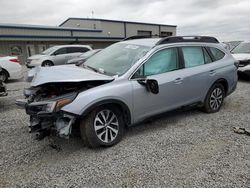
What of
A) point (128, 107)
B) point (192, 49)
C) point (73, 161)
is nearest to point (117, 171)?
point (73, 161)

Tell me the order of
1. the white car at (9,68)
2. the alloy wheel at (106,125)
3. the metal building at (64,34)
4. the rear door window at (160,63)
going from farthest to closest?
the metal building at (64,34)
the white car at (9,68)
the rear door window at (160,63)
the alloy wheel at (106,125)

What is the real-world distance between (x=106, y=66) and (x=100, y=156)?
1576 millimetres

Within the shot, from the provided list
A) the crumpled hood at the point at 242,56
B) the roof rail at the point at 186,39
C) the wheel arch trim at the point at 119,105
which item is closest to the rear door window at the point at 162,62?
the roof rail at the point at 186,39

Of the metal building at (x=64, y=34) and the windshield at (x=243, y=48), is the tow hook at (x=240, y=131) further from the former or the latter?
the metal building at (x=64, y=34)

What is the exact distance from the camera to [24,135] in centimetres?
395

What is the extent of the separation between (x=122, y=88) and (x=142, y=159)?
1.08m

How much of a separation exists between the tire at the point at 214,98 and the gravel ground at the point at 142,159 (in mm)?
519

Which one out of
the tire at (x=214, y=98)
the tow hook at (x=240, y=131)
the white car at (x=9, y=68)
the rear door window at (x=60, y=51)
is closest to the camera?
the tow hook at (x=240, y=131)

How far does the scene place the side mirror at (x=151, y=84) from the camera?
3.56 metres

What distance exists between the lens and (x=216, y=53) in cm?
502

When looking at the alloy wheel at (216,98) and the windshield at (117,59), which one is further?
the alloy wheel at (216,98)

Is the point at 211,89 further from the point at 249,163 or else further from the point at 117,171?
the point at 117,171

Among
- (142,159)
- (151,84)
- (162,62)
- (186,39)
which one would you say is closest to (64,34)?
(186,39)

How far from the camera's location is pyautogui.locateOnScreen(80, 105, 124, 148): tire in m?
3.19
